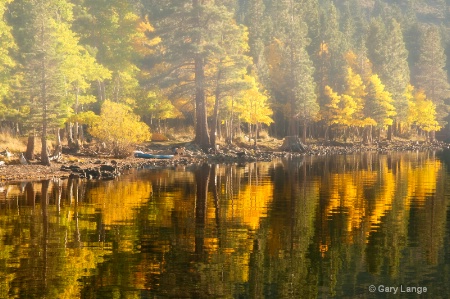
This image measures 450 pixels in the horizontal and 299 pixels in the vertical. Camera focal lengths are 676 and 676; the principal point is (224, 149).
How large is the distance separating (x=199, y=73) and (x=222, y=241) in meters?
46.7

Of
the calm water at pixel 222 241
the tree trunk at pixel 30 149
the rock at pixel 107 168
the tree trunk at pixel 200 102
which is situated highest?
the tree trunk at pixel 200 102

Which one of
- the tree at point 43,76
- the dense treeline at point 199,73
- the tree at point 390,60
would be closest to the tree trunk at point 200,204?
the dense treeline at point 199,73

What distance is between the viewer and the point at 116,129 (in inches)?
2120

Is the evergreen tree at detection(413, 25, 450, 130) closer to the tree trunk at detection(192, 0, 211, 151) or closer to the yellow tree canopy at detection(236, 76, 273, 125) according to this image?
the yellow tree canopy at detection(236, 76, 273, 125)

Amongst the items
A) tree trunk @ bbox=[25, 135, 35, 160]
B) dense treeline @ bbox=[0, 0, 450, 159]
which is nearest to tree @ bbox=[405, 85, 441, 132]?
dense treeline @ bbox=[0, 0, 450, 159]

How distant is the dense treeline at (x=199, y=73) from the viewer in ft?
159

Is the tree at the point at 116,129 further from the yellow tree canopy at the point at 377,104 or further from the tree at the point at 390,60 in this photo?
the tree at the point at 390,60

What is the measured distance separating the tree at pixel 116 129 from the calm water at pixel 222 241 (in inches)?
698

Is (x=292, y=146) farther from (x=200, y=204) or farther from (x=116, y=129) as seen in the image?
(x=200, y=204)

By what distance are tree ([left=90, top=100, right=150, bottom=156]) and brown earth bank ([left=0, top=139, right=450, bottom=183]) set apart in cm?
126

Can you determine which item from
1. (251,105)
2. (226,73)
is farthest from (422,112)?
(226,73)

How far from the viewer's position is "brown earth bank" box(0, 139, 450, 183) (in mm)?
41722

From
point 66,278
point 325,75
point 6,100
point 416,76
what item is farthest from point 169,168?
point 416,76

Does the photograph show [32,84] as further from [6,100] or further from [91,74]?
[91,74]
